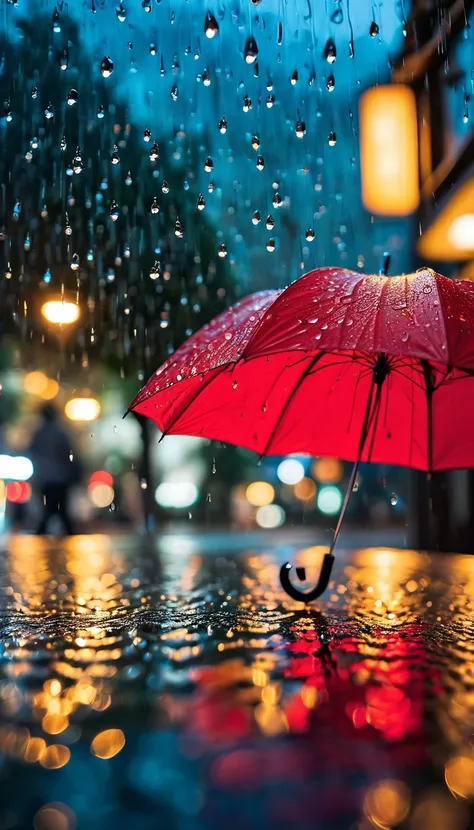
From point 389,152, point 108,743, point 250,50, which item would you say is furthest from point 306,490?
point 108,743

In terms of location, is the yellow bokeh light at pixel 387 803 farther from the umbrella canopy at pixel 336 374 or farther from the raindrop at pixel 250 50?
the raindrop at pixel 250 50

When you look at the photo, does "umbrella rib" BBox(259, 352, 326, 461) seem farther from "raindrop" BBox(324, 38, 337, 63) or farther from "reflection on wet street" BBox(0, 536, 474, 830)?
"raindrop" BBox(324, 38, 337, 63)

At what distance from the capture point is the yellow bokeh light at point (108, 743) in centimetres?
210

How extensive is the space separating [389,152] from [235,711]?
7484 millimetres

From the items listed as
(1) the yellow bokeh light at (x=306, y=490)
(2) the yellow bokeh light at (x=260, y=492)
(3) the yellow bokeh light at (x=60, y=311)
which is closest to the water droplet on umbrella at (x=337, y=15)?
(3) the yellow bokeh light at (x=60, y=311)

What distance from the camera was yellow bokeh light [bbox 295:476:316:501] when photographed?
82.2ft

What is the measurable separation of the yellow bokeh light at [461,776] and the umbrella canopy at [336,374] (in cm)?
120

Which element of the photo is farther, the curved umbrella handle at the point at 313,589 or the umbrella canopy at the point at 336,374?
the curved umbrella handle at the point at 313,589

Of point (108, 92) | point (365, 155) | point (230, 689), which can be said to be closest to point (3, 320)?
point (108, 92)

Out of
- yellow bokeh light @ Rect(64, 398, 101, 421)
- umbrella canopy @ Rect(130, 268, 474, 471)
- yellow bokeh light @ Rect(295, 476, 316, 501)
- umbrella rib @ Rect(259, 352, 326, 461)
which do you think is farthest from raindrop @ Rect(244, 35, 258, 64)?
yellow bokeh light @ Rect(295, 476, 316, 501)

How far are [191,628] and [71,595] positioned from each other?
1485mm

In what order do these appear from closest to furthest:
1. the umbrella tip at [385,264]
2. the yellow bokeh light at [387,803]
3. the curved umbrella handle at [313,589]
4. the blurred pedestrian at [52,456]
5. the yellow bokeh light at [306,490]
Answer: the yellow bokeh light at [387,803], the umbrella tip at [385,264], the curved umbrella handle at [313,589], the blurred pedestrian at [52,456], the yellow bokeh light at [306,490]

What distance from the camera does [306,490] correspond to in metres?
25.7

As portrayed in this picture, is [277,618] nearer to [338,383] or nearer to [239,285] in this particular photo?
[338,383]
